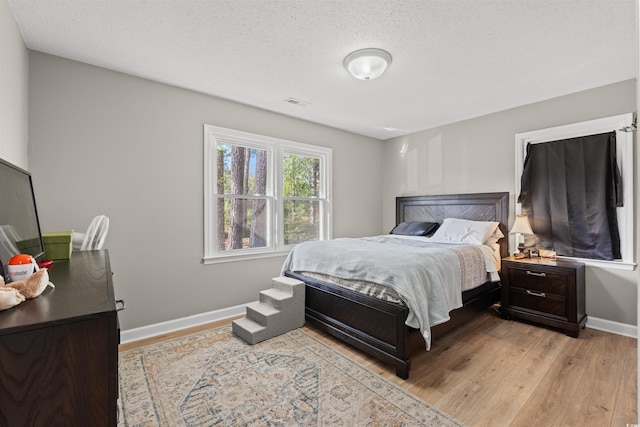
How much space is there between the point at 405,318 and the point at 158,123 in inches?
115

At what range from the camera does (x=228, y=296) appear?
11.1 ft

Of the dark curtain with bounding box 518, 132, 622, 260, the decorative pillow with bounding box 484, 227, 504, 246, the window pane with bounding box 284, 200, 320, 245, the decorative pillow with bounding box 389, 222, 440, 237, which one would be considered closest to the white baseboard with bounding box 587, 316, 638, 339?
the dark curtain with bounding box 518, 132, 622, 260

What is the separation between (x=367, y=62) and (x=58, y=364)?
2.53 meters

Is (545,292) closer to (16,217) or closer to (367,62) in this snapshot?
(367,62)

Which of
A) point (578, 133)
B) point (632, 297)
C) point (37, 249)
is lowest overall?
point (632, 297)

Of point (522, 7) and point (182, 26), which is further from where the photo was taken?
point (182, 26)

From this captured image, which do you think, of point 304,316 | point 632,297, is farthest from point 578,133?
point 304,316

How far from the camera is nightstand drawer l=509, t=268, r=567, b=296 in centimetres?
285

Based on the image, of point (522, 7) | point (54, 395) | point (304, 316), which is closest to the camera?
point (54, 395)

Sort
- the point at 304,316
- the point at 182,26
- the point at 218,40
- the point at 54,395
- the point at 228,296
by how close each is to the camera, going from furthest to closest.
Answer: the point at 228,296 → the point at 304,316 → the point at 218,40 → the point at 182,26 → the point at 54,395

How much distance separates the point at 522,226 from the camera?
3262mm

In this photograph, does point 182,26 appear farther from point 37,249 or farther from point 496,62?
point 496,62

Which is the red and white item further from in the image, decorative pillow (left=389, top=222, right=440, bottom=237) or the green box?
decorative pillow (left=389, top=222, right=440, bottom=237)

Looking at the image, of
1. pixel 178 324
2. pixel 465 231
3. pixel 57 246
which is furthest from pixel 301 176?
pixel 57 246
